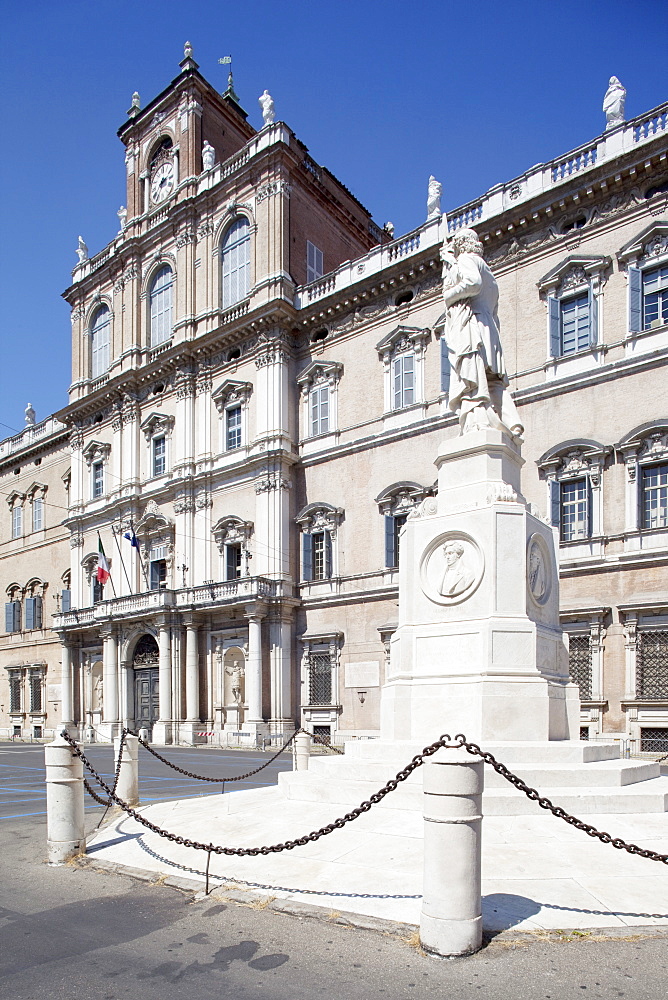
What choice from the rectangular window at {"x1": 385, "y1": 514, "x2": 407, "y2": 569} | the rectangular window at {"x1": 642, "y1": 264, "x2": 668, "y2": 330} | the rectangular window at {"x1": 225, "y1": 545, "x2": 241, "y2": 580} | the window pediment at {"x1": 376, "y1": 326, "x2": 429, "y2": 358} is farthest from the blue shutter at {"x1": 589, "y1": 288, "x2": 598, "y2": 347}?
the rectangular window at {"x1": 225, "y1": 545, "x2": 241, "y2": 580}

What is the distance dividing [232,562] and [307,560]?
151 inches

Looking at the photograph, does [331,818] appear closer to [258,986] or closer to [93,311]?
[258,986]

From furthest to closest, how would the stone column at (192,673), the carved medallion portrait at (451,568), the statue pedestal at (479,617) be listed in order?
the stone column at (192,673)
the carved medallion portrait at (451,568)
the statue pedestal at (479,617)

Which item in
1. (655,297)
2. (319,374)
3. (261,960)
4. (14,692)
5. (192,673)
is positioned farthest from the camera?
(14,692)

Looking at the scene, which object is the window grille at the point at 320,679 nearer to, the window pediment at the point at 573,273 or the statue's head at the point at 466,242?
the window pediment at the point at 573,273

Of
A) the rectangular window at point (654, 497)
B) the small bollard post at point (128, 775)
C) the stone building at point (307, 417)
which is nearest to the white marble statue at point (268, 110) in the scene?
the stone building at point (307, 417)

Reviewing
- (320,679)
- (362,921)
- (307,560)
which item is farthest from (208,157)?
(362,921)

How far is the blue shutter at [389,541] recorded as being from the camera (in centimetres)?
2769

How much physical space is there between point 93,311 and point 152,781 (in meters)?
32.3

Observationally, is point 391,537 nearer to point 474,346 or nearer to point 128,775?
point 474,346

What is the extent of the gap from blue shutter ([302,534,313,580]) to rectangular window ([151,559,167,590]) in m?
7.95

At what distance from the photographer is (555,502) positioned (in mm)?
23375

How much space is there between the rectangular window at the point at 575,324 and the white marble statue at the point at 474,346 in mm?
13223

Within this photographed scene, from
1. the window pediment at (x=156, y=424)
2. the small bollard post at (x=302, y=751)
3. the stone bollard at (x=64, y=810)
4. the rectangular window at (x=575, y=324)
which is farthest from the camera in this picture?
the window pediment at (x=156, y=424)
